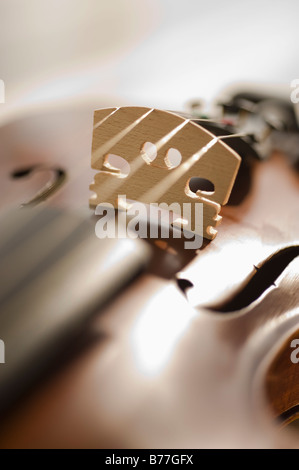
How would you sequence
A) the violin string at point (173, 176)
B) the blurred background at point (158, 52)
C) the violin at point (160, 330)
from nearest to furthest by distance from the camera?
the violin at point (160, 330) → the violin string at point (173, 176) → the blurred background at point (158, 52)

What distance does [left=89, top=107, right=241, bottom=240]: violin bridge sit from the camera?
0.64 metres

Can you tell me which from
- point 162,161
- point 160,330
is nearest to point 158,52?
point 162,161

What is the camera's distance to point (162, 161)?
2.28ft

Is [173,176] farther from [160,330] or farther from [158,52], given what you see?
[158,52]

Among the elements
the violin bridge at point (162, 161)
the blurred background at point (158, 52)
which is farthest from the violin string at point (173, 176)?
the blurred background at point (158, 52)

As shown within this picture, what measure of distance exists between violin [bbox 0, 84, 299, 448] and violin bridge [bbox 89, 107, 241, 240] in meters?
0.02

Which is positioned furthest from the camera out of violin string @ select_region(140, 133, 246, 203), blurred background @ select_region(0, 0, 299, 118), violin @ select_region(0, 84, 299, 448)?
blurred background @ select_region(0, 0, 299, 118)

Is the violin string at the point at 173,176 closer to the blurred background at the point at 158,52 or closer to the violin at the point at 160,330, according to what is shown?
the violin at the point at 160,330

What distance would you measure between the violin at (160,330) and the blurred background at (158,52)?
1.01m

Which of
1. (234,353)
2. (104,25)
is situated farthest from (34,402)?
(104,25)

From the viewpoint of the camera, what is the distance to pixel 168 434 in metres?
0.50

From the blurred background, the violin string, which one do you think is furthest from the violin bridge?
the blurred background

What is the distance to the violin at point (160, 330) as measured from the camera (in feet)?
1.65

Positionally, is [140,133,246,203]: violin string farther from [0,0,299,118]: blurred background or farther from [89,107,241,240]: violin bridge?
[0,0,299,118]: blurred background
